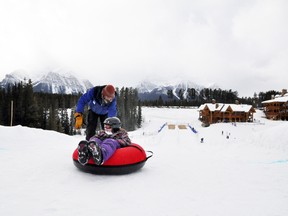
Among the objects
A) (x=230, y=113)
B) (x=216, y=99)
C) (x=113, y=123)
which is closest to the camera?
(x=113, y=123)

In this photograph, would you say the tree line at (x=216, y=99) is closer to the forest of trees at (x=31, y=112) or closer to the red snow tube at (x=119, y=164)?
the forest of trees at (x=31, y=112)

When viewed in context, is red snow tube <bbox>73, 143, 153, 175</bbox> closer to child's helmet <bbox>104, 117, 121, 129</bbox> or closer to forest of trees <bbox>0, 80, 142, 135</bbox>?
child's helmet <bbox>104, 117, 121, 129</bbox>

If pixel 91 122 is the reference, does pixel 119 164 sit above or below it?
below

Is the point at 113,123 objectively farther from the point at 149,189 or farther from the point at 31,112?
the point at 31,112

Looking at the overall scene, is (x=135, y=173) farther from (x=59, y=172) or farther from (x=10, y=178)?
(x=10, y=178)

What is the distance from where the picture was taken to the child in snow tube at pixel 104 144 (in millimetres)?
3939

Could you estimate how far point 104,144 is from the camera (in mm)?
4242

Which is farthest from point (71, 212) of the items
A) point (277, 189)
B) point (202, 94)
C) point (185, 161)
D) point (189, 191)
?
point (202, 94)

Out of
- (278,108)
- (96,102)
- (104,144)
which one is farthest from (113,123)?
(278,108)

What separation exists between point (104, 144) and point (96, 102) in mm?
1997

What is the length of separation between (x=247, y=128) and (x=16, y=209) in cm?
4555

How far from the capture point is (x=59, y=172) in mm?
4434

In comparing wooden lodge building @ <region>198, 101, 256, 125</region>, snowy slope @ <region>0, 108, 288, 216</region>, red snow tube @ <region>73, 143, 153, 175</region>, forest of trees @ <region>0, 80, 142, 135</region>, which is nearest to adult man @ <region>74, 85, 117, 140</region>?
snowy slope @ <region>0, 108, 288, 216</region>

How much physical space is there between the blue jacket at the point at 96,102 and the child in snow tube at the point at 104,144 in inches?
44.3
